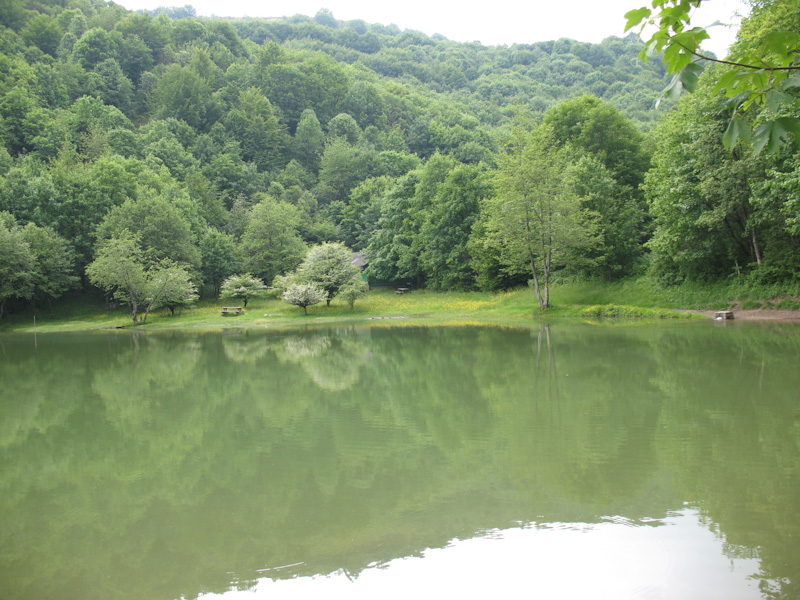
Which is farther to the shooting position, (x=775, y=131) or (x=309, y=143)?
(x=309, y=143)

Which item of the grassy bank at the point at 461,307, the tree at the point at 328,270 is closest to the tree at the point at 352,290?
the tree at the point at 328,270

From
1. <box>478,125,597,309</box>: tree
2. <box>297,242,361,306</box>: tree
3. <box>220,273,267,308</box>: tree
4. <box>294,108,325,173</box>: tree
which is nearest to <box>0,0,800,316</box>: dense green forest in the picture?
<box>478,125,597,309</box>: tree

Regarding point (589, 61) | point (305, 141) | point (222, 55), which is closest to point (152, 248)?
point (305, 141)

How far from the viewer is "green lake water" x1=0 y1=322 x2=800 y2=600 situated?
144 inches

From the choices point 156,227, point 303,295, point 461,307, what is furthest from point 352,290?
point 156,227

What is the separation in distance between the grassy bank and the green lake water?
15.0m

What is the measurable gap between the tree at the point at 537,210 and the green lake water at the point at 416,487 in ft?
61.2

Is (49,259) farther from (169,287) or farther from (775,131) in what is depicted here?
(775,131)

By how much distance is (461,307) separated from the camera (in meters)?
34.5

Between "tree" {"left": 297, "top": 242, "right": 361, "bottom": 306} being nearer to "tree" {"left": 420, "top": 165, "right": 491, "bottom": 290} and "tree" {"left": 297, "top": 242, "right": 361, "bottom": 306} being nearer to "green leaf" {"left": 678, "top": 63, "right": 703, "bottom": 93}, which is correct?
"tree" {"left": 420, "top": 165, "right": 491, "bottom": 290}

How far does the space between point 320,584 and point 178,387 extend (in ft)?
28.5

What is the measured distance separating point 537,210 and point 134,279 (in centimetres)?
2512

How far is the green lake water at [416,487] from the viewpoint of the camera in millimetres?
3652

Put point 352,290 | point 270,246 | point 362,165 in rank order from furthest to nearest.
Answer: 1. point 362,165
2. point 270,246
3. point 352,290
